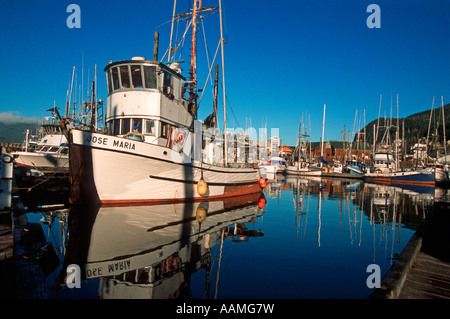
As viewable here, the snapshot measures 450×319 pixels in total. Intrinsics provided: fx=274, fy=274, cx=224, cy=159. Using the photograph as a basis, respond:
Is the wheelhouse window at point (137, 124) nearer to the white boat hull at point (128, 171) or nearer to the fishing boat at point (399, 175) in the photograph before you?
the white boat hull at point (128, 171)

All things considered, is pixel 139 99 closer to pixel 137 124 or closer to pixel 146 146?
pixel 137 124

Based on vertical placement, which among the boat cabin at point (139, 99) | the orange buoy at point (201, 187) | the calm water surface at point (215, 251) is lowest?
the calm water surface at point (215, 251)

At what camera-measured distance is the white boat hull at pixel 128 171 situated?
11.7m

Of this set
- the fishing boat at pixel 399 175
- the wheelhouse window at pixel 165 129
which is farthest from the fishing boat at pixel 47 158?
the fishing boat at pixel 399 175

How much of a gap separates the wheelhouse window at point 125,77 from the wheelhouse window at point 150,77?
37.7 inches

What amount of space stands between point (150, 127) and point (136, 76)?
110 inches

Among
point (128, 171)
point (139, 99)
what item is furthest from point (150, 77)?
point (128, 171)

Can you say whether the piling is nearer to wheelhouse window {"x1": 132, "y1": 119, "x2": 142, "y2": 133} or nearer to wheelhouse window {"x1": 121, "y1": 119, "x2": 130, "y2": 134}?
wheelhouse window {"x1": 121, "y1": 119, "x2": 130, "y2": 134}

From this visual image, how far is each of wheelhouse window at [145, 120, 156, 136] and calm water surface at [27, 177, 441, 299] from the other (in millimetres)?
3923

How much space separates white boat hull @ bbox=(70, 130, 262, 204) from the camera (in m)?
11.7

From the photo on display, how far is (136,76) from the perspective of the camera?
14.5 metres

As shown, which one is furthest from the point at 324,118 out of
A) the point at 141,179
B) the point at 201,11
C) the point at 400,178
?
the point at 141,179

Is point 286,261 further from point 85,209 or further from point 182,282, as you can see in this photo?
point 85,209

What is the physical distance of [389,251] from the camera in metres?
8.13
